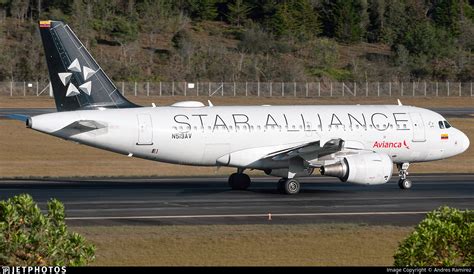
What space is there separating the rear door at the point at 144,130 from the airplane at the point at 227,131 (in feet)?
0.12

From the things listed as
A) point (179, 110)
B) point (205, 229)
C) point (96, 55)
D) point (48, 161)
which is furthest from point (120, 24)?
point (205, 229)

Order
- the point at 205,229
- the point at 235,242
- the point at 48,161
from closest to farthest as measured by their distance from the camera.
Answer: the point at 235,242
the point at 205,229
the point at 48,161

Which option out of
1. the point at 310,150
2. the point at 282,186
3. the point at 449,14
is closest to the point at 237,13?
the point at 449,14

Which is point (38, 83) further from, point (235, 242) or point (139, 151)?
point (235, 242)

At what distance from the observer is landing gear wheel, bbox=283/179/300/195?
1628 inches

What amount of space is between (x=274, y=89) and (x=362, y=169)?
71208 mm

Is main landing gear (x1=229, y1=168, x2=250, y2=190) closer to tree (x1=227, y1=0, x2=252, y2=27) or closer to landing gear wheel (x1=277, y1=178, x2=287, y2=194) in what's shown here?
landing gear wheel (x1=277, y1=178, x2=287, y2=194)

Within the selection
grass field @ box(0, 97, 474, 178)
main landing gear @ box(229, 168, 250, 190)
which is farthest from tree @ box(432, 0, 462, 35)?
main landing gear @ box(229, 168, 250, 190)

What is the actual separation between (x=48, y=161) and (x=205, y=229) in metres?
28.0

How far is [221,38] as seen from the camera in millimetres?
130500

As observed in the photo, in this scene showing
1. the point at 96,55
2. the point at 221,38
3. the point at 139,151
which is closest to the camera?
the point at 139,151

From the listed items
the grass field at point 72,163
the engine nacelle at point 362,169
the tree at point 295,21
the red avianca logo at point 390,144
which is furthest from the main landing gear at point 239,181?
the tree at point 295,21

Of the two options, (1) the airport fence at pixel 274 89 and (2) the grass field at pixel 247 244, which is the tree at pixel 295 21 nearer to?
(1) the airport fence at pixel 274 89

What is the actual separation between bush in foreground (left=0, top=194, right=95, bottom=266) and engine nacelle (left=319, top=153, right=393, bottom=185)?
2178 centimetres
